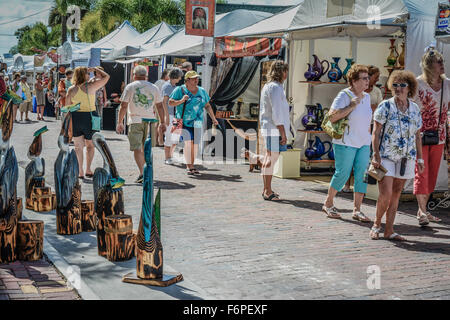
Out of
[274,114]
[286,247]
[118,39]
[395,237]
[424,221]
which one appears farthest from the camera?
[118,39]

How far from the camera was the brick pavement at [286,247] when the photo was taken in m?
4.63

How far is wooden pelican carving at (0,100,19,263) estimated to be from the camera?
4926 mm

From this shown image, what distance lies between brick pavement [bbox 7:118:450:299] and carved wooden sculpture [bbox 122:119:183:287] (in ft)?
1.17

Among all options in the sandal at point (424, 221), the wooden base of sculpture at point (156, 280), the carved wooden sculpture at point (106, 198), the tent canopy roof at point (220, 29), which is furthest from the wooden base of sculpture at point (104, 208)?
the tent canopy roof at point (220, 29)

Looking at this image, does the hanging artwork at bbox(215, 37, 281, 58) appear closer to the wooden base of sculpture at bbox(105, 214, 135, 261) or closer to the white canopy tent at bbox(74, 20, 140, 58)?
the wooden base of sculpture at bbox(105, 214, 135, 261)

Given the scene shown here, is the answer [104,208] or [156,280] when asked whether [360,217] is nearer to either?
[104,208]

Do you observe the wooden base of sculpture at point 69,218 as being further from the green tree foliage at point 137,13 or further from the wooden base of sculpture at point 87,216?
the green tree foliage at point 137,13

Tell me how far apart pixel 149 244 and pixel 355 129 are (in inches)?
134

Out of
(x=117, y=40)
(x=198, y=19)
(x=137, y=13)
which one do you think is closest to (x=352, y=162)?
(x=198, y=19)

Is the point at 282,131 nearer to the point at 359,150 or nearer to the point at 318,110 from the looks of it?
the point at 359,150

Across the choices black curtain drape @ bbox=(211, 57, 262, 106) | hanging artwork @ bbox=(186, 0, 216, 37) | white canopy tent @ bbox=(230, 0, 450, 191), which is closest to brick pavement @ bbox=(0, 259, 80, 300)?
white canopy tent @ bbox=(230, 0, 450, 191)

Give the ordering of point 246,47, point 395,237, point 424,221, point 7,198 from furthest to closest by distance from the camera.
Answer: point 246,47
point 424,221
point 395,237
point 7,198

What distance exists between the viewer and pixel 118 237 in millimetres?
5125
